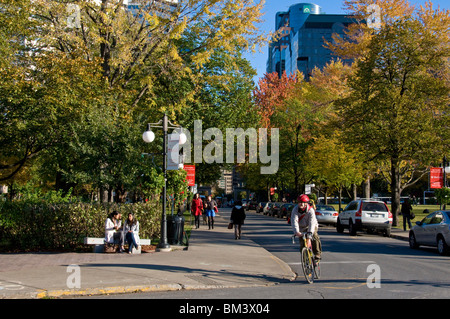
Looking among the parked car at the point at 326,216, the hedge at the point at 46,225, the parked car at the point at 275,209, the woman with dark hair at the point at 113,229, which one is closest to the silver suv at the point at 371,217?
the parked car at the point at 326,216

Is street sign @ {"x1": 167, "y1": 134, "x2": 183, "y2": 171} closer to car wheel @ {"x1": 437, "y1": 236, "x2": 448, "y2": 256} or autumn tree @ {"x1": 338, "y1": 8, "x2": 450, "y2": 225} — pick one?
car wheel @ {"x1": 437, "y1": 236, "x2": 448, "y2": 256}

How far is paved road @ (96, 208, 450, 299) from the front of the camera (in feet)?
28.3

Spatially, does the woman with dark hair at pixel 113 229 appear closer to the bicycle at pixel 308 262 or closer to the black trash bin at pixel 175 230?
the black trash bin at pixel 175 230

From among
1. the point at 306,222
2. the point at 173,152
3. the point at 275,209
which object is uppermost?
the point at 173,152

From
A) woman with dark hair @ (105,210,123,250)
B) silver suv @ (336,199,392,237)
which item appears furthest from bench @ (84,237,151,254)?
silver suv @ (336,199,392,237)

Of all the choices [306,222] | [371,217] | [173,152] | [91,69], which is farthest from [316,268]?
[91,69]

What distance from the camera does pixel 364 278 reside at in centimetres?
1056

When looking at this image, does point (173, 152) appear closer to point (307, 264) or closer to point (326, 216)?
point (307, 264)

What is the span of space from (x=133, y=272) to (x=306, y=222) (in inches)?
165

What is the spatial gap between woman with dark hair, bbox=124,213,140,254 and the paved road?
188 inches

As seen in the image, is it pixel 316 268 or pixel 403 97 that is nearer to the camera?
pixel 316 268

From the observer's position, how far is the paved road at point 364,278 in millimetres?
8625

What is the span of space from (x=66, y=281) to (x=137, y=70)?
13.4 m

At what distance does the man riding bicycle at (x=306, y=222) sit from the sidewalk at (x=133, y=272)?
1.23m
